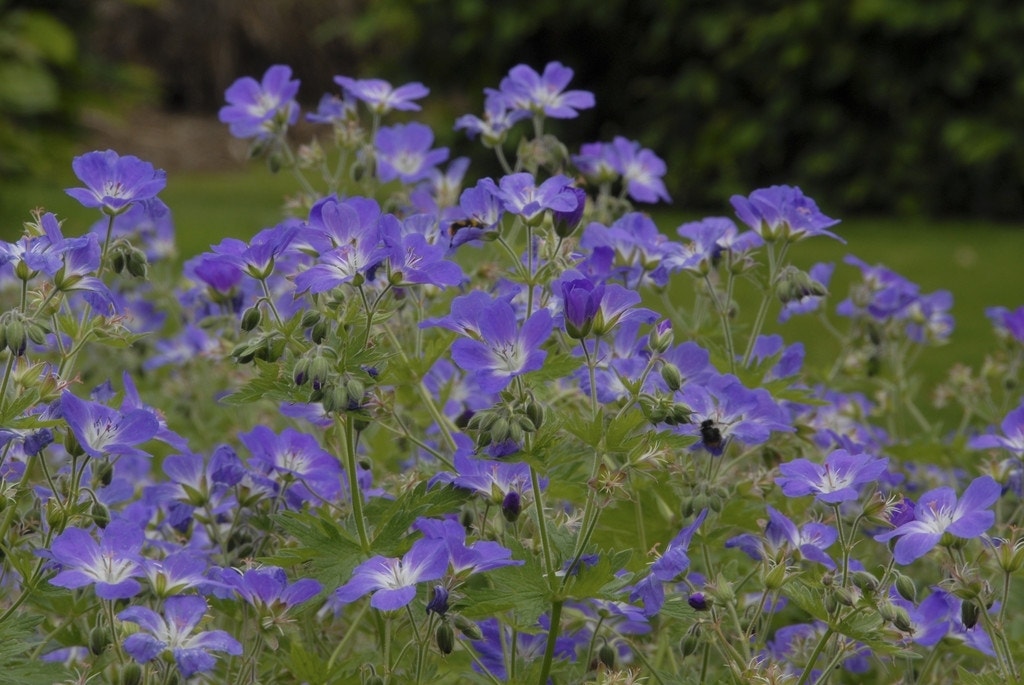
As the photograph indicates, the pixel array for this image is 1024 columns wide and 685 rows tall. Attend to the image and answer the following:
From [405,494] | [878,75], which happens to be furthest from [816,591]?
[878,75]

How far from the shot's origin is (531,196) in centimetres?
143

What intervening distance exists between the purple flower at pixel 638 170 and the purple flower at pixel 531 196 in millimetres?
577

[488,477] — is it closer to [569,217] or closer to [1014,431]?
[569,217]

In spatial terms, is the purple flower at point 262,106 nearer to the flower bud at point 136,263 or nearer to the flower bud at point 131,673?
the flower bud at point 136,263

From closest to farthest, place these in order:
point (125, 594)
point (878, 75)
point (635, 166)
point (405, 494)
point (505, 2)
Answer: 1. point (125, 594)
2. point (405, 494)
3. point (635, 166)
4. point (878, 75)
5. point (505, 2)

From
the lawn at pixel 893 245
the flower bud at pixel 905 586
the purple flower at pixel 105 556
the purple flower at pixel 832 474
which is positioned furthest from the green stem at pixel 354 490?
the lawn at pixel 893 245

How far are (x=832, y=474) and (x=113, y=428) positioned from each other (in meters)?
0.76

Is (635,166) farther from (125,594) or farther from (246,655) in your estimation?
(125,594)

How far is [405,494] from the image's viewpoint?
1346 millimetres

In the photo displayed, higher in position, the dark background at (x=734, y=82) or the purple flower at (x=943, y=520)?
the purple flower at (x=943, y=520)

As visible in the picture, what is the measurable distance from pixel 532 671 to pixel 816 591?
1.05ft

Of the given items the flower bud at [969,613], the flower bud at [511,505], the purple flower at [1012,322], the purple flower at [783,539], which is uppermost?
the flower bud at [511,505]

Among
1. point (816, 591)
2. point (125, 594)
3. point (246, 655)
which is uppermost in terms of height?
point (125, 594)

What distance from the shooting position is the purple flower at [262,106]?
1.85m
